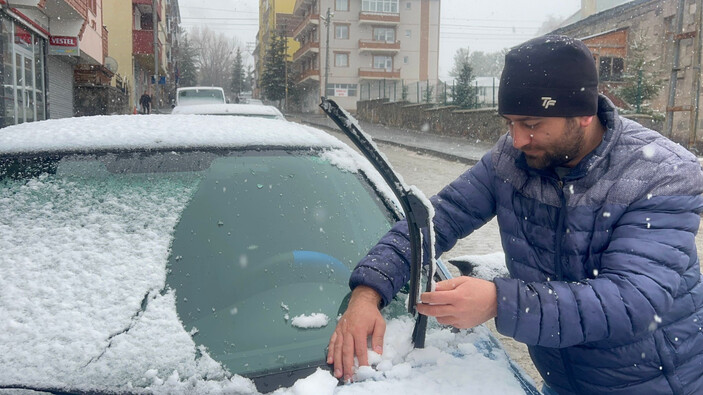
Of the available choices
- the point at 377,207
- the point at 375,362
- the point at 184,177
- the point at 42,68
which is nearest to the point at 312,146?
the point at 377,207

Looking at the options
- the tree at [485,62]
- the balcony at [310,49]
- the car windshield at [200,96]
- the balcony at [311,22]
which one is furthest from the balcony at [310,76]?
the tree at [485,62]

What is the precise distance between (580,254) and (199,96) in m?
21.8

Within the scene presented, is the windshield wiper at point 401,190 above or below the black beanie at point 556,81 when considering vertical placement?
below

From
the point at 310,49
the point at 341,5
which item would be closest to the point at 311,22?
the point at 310,49

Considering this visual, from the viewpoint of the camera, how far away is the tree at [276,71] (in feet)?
198

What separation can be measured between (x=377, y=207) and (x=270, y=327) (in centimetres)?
65

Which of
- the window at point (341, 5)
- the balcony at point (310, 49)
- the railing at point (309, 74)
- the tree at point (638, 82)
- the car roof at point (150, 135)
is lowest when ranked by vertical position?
the car roof at point (150, 135)

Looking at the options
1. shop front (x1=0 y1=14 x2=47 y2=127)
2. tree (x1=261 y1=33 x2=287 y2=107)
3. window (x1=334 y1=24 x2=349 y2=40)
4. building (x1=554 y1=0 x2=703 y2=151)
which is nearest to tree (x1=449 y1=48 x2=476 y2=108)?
building (x1=554 y1=0 x2=703 y2=151)

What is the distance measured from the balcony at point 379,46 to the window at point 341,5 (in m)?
3.45

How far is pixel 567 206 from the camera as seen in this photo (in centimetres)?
143

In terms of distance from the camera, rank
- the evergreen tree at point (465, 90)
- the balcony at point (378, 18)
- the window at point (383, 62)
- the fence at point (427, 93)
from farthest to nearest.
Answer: the window at point (383, 62)
the balcony at point (378, 18)
the evergreen tree at point (465, 90)
the fence at point (427, 93)

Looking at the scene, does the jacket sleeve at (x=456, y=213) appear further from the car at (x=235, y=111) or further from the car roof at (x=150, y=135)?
the car at (x=235, y=111)

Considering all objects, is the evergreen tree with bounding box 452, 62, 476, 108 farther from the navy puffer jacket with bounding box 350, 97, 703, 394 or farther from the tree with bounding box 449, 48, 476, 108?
the navy puffer jacket with bounding box 350, 97, 703, 394

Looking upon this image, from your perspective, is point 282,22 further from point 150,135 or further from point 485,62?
point 150,135
